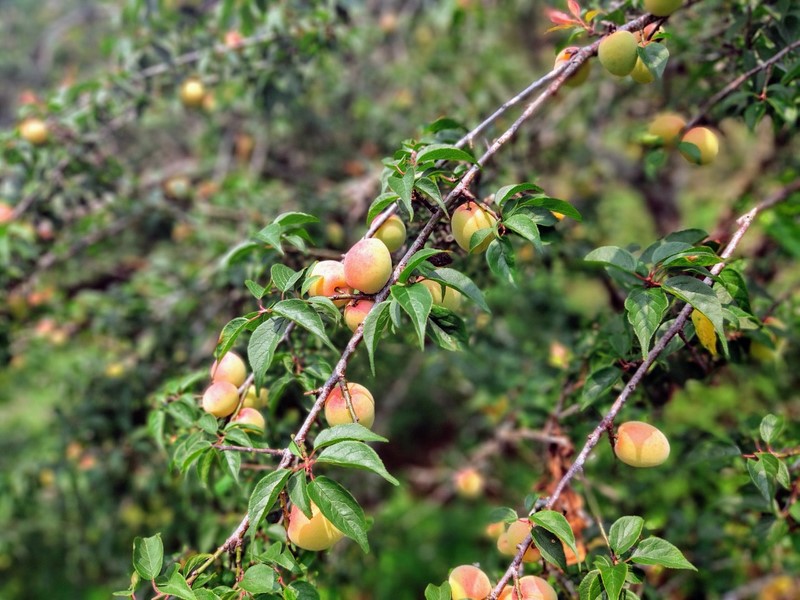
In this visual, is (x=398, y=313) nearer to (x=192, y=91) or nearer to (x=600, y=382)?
(x=600, y=382)

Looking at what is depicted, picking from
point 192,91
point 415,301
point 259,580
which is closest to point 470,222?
point 415,301

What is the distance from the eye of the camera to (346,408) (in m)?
0.80

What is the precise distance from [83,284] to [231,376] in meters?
2.01

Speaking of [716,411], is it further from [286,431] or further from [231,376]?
[231,376]

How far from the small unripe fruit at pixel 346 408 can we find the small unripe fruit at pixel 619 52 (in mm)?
617

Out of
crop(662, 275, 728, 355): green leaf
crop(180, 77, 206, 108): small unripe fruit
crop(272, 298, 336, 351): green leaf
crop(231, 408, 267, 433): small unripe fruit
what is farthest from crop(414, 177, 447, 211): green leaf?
→ crop(180, 77, 206, 108): small unripe fruit

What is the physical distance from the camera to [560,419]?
4.19ft

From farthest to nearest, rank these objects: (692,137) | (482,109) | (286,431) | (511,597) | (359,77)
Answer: (359,77) → (482,109) → (286,431) → (692,137) → (511,597)

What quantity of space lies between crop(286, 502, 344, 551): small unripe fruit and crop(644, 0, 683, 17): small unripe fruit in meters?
0.90

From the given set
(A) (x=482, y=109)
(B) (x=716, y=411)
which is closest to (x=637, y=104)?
(A) (x=482, y=109)

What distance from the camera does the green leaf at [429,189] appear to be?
2.63 feet

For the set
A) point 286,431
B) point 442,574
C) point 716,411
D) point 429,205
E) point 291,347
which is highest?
point 429,205

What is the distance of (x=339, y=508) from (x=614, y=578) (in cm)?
34

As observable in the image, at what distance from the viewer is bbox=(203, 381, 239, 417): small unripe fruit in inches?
35.8
